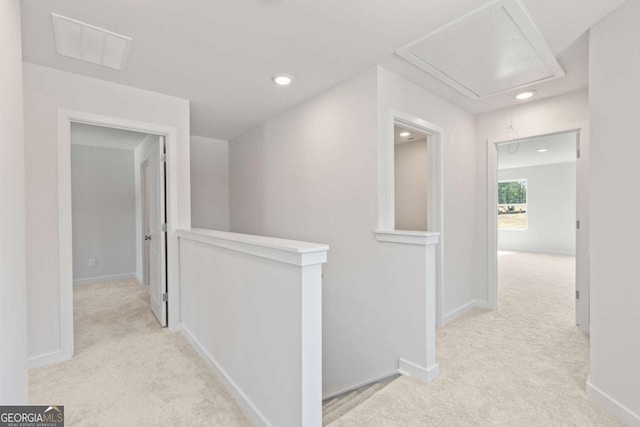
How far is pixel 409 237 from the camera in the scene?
2176 mm

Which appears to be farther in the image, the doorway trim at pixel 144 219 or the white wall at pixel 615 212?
the doorway trim at pixel 144 219

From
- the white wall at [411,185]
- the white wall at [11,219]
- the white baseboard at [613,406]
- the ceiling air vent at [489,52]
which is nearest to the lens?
the white wall at [11,219]

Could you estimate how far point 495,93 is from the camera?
296cm

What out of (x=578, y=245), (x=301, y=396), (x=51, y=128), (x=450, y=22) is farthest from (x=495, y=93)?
(x=51, y=128)

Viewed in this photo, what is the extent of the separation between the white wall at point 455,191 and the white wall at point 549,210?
20.1ft

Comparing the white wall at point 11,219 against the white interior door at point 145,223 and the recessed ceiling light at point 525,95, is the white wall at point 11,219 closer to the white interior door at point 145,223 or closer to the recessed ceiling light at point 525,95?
the white interior door at point 145,223

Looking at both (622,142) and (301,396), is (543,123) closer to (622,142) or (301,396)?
(622,142)

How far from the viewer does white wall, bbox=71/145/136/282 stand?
4.91 meters

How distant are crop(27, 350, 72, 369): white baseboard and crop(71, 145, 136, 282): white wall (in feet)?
10.4

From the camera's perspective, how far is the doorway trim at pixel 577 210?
9.51ft

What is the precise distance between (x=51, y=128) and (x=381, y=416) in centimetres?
322

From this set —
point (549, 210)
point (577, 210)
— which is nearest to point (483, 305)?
point (577, 210)

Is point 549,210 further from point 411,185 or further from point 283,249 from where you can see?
point 283,249

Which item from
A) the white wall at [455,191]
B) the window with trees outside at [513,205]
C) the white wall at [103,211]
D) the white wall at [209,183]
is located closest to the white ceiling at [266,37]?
the white wall at [455,191]
